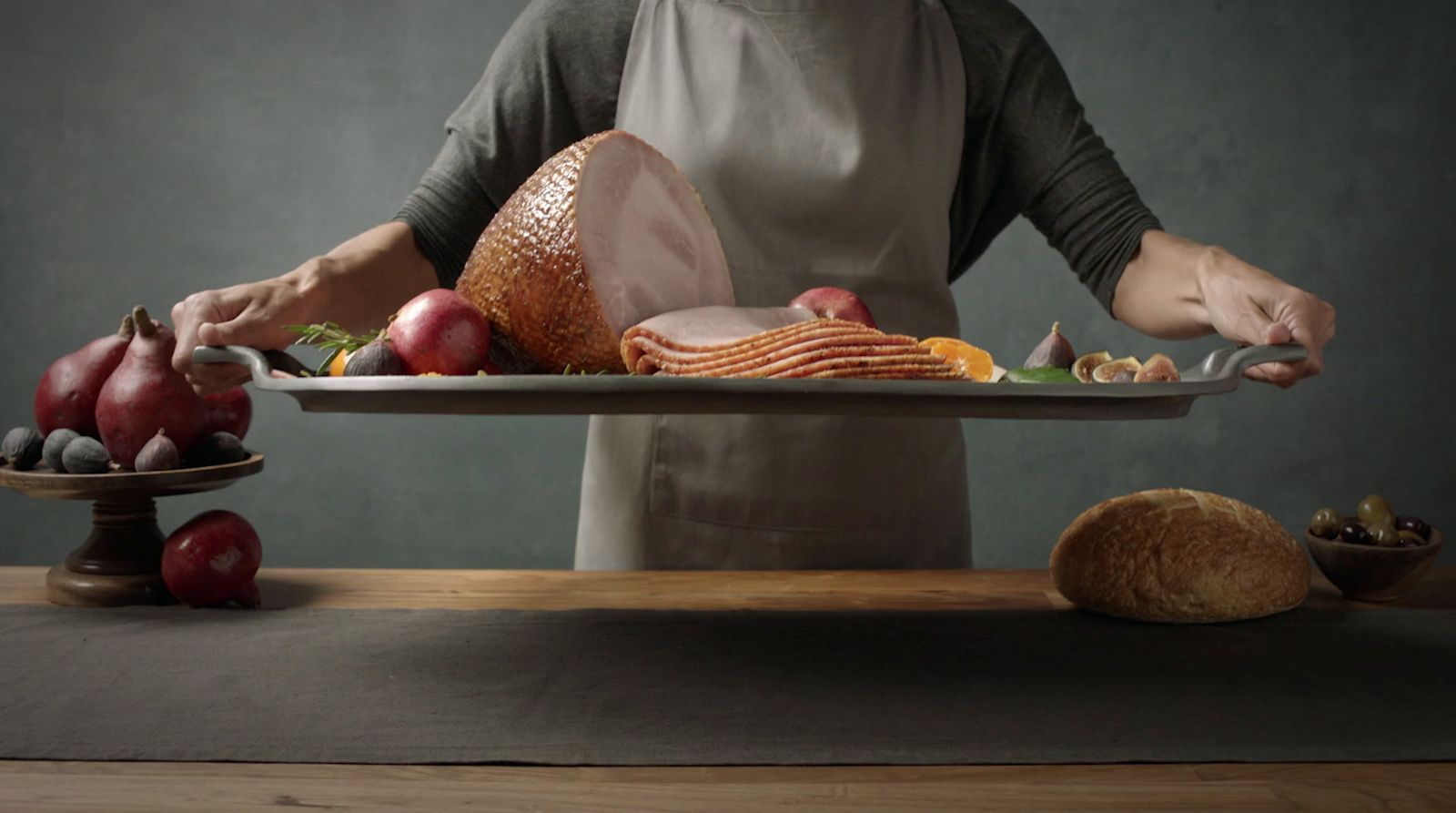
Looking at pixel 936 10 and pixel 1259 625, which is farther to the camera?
pixel 936 10

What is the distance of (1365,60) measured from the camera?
3.48 metres

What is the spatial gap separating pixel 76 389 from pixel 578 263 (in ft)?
1.87

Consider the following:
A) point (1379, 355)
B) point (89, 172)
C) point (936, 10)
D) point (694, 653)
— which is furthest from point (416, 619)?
point (1379, 355)

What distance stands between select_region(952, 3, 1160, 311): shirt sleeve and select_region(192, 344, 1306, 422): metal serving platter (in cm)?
61

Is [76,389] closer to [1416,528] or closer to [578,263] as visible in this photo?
[578,263]

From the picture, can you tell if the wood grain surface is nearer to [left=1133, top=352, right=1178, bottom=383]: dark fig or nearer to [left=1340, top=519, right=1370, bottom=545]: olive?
[left=1340, top=519, right=1370, bottom=545]: olive

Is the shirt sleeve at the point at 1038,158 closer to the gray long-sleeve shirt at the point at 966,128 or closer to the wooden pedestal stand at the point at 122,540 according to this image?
the gray long-sleeve shirt at the point at 966,128

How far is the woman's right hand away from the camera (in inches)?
40.2

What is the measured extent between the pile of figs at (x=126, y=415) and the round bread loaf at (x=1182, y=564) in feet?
2.74

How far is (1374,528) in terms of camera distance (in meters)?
1.22

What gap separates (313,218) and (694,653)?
Result: 284 centimetres

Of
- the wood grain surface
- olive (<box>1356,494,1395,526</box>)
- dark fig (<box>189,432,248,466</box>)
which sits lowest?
the wood grain surface

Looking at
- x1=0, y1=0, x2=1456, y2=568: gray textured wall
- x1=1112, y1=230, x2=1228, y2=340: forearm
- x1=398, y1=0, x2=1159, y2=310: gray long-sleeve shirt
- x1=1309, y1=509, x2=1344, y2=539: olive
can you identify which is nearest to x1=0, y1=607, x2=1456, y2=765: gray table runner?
x1=1309, y1=509, x2=1344, y2=539: olive

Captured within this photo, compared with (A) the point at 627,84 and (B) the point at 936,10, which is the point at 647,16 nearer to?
(A) the point at 627,84
